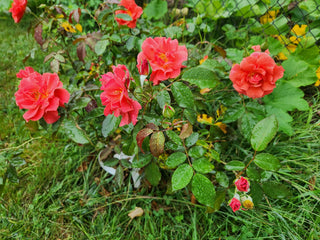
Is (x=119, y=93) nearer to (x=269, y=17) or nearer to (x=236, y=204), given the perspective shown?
(x=236, y=204)

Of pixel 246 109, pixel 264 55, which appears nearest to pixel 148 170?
pixel 246 109

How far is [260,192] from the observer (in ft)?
3.07

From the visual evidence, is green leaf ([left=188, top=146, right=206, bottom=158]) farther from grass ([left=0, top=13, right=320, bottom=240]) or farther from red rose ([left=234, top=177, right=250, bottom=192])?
grass ([left=0, top=13, right=320, bottom=240])

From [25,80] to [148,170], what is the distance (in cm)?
57

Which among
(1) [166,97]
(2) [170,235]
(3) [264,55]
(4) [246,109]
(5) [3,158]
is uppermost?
(3) [264,55]

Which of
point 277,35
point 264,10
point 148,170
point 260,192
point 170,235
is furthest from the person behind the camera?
point 264,10

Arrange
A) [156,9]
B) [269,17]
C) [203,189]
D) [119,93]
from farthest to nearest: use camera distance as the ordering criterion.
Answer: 1. [156,9]
2. [269,17]
3. [203,189]
4. [119,93]

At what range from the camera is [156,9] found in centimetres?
192

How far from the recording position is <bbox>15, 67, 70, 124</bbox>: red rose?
2.74 feet

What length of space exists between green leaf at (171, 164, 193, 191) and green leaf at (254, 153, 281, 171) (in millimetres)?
236

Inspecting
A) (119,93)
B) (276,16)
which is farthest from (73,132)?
(276,16)

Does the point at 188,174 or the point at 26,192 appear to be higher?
the point at 188,174

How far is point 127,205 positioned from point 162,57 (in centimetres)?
82

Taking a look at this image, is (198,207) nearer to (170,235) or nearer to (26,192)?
(170,235)
